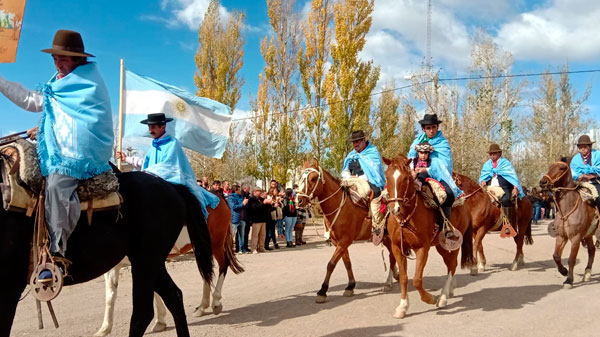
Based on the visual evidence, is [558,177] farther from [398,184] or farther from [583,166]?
[398,184]

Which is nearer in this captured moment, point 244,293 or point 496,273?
point 244,293

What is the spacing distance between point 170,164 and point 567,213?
762cm

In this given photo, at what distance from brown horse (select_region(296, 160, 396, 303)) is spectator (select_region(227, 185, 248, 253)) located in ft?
20.3

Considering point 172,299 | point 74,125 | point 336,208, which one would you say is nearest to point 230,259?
point 336,208

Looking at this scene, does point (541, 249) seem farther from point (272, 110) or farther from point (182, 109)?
point (272, 110)

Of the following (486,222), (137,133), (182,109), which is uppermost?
(182,109)

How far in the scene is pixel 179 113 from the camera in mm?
8578

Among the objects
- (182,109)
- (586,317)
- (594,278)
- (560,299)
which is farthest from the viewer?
(594,278)

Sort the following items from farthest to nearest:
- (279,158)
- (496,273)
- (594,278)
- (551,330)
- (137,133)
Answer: (279,158) → (496,273) → (594,278) → (137,133) → (551,330)

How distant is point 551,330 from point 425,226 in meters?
2.01

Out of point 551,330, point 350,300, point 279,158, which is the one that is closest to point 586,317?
point 551,330

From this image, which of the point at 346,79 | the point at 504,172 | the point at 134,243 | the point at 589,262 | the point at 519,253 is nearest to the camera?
the point at 134,243

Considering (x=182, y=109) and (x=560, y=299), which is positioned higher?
(x=182, y=109)

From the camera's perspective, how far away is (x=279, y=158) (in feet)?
96.6
